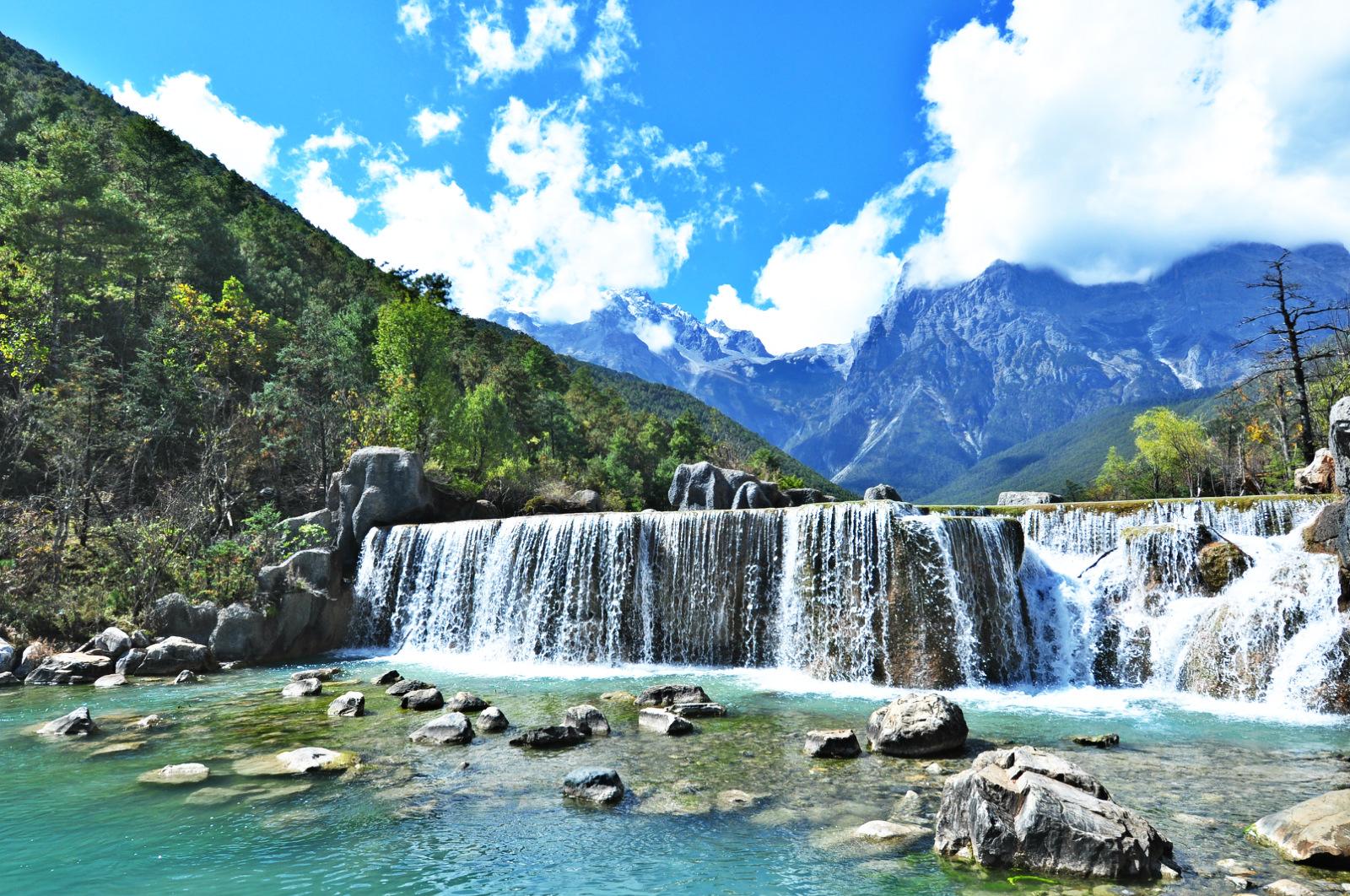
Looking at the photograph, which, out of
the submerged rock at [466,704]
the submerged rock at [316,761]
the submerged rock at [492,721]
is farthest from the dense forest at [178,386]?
the submerged rock at [316,761]

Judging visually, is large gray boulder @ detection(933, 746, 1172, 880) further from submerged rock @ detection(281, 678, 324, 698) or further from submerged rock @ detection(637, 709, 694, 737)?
submerged rock @ detection(281, 678, 324, 698)

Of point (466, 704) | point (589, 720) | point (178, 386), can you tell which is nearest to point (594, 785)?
point (589, 720)

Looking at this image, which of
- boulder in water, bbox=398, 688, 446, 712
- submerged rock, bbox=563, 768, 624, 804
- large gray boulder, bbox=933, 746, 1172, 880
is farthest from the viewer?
boulder in water, bbox=398, 688, 446, 712

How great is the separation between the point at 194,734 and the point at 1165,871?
38.8 feet

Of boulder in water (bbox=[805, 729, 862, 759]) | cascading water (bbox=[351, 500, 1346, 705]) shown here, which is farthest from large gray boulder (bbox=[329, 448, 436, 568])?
boulder in water (bbox=[805, 729, 862, 759])

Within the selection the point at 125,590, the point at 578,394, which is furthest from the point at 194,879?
the point at 578,394

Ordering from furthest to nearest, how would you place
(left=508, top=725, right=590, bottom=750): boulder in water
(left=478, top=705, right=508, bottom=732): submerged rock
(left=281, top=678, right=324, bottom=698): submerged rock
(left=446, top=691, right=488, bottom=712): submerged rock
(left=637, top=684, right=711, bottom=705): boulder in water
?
(left=281, top=678, right=324, bottom=698): submerged rock
(left=637, top=684, right=711, bottom=705): boulder in water
(left=446, top=691, right=488, bottom=712): submerged rock
(left=478, top=705, right=508, bottom=732): submerged rock
(left=508, top=725, right=590, bottom=750): boulder in water

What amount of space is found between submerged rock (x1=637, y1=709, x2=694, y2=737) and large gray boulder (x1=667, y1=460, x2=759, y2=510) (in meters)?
21.3

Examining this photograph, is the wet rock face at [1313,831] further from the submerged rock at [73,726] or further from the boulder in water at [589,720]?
the submerged rock at [73,726]

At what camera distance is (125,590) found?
18.1 m

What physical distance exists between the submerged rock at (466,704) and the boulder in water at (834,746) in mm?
5691

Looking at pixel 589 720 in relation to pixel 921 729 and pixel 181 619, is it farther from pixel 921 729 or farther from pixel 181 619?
pixel 181 619

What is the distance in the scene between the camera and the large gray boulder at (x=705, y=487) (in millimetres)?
32781

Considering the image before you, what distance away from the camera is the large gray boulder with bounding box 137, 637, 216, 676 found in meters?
15.8
